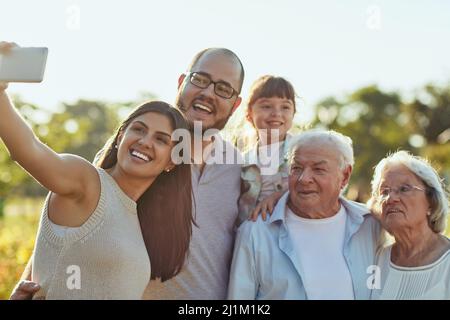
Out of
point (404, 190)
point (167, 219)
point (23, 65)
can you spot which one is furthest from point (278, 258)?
point (23, 65)

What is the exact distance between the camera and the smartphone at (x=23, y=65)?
8.18 ft

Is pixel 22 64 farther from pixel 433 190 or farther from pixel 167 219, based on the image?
pixel 433 190

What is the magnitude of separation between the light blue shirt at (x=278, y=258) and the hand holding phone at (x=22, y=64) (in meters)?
1.46

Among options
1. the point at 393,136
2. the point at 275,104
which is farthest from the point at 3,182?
the point at 393,136

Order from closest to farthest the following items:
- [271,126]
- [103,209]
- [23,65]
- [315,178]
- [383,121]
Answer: [23,65]
[103,209]
[315,178]
[271,126]
[383,121]

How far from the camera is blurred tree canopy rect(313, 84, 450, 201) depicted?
46031mm

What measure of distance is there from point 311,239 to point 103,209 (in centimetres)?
121

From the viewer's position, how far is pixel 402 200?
3115mm

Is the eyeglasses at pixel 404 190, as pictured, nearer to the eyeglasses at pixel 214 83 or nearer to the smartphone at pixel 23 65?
the eyeglasses at pixel 214 83

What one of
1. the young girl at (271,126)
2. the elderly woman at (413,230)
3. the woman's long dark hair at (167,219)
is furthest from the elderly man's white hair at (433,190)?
the woman's long dark hair at (167,219)
